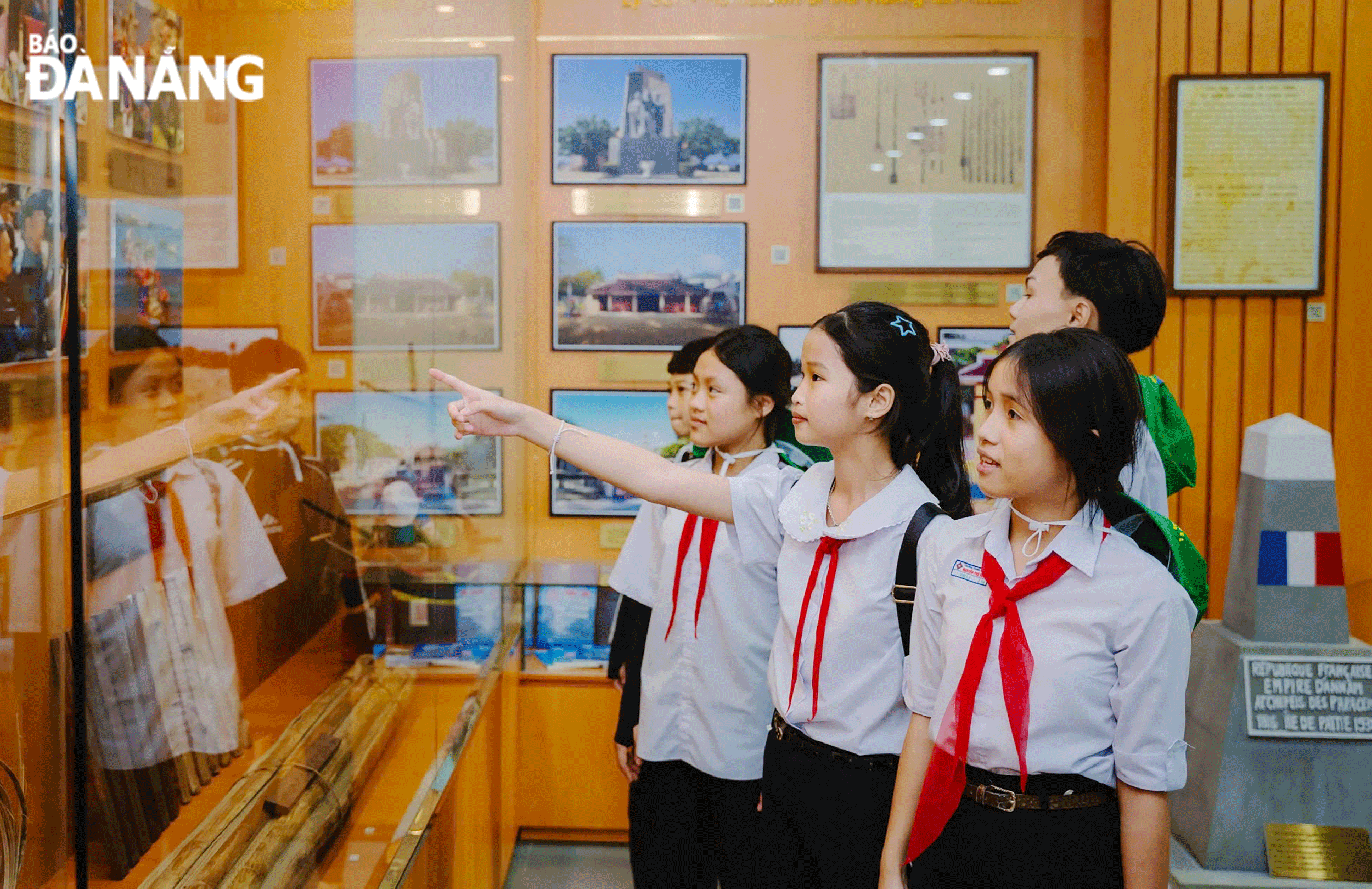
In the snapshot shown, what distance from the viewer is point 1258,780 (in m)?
3.04

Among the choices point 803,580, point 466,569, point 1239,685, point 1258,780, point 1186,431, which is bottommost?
point 1258,780

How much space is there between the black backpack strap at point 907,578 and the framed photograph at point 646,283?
7.19 feet

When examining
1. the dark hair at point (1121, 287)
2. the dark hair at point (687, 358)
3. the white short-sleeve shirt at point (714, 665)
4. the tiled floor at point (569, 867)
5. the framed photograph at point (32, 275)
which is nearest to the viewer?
the framed photograph at point (32, 275)

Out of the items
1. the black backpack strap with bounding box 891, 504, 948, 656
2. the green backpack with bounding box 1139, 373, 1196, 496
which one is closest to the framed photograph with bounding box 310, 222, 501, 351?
the black backpack strap with bounding box 891, 504, 948, 656

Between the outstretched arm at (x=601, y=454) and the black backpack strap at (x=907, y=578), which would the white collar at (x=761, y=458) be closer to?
the outstretched arm at (x=601, y=454)

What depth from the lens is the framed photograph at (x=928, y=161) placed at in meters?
3.74

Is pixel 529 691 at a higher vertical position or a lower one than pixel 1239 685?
lower

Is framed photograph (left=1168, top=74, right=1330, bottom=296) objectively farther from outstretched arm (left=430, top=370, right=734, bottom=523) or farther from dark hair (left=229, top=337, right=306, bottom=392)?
dark hair (left=229, top=337, right=306, bottom=392)

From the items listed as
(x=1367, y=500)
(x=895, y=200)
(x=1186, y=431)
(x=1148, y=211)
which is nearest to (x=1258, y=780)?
(x=1367, y=500)

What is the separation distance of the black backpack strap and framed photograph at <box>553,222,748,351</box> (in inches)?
86.3

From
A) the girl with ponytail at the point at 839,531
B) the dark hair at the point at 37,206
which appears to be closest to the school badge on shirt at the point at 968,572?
the girl with ponytail at the point at 839,531

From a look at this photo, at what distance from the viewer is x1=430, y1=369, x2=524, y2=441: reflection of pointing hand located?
5.22 feet

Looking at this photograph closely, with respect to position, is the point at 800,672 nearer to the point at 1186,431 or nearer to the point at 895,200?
the point at 1186,431

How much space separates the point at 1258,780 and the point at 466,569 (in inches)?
89.1
